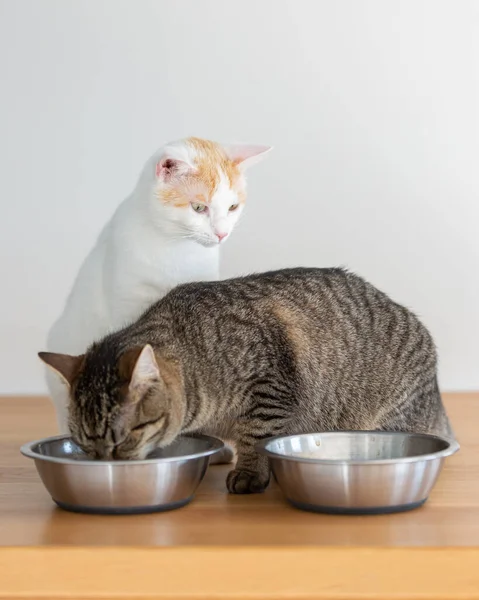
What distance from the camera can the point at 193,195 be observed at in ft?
5.71

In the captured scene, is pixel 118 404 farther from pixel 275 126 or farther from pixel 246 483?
pixel 275 126

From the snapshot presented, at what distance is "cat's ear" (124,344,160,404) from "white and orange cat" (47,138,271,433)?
440mm

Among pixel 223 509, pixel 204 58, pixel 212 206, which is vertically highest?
pixel 204 58

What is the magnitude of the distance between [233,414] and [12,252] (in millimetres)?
1311

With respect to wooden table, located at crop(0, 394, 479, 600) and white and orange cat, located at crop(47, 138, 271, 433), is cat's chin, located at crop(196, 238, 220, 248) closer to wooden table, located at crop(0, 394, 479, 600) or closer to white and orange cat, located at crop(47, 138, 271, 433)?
white and orange cat, located at crop(47, 138, 271, 433)

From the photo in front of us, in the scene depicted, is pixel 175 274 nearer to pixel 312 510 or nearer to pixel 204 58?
pixel 312 510

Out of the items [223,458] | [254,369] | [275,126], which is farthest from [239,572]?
[275,126]

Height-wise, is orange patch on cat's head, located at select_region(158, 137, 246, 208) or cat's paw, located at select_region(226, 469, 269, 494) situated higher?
orange patch on cat's head, located at select_region(158, 137, 246, 208)

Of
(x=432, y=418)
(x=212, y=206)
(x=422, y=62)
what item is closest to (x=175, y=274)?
(x=212, y=206)

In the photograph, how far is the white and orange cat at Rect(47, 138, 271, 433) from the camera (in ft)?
5.72

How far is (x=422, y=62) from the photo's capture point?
8.08 ft

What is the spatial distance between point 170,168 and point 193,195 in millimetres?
71

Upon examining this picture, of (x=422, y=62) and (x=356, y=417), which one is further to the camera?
(x=422, y=62)

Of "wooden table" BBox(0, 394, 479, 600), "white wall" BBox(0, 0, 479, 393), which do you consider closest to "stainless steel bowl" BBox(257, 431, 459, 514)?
"wooden table" BBox(0, 394, 479, 600)
